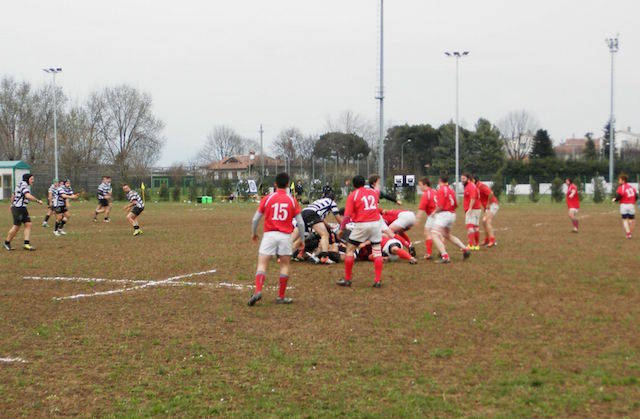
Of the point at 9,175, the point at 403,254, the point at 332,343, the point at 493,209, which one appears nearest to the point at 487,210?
the point at 493,209

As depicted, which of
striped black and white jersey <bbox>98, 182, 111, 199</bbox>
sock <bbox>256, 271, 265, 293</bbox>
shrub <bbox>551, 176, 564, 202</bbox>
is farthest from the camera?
shrub <bbox>551, 176, 564, 202</bbox>

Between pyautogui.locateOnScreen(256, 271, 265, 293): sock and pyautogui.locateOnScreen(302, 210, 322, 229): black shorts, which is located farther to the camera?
pyautogui.locateOnScreen(302, 210, 322, 229): black shorts

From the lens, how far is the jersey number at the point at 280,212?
9594mm

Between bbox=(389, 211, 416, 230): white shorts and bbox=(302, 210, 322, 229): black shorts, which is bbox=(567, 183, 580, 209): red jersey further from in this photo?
bbox=(302, 210, 322, 229): black shorts

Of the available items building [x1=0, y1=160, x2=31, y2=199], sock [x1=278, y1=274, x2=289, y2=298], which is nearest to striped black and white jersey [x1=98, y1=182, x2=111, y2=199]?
sock [x1=278, y1=274, x2=289, y2=298]

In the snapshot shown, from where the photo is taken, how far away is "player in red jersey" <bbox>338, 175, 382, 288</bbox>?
1119 cm

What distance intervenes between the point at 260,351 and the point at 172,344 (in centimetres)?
110

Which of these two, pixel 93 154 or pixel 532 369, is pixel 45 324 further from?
pixel 93 154

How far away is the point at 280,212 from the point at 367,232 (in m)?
2.16

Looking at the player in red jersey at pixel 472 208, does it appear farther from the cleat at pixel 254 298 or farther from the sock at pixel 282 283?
the cleat at pixel 254 298

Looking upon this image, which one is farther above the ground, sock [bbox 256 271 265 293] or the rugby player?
the rugby player

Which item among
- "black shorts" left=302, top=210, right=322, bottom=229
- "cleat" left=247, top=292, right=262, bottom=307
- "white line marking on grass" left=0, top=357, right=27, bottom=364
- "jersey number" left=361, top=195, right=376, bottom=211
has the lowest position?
"white line marking on grass" left=0, top=357, right=27, bottom=364

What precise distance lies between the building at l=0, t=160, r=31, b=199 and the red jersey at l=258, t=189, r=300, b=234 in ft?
173

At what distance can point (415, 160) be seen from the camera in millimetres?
86312
